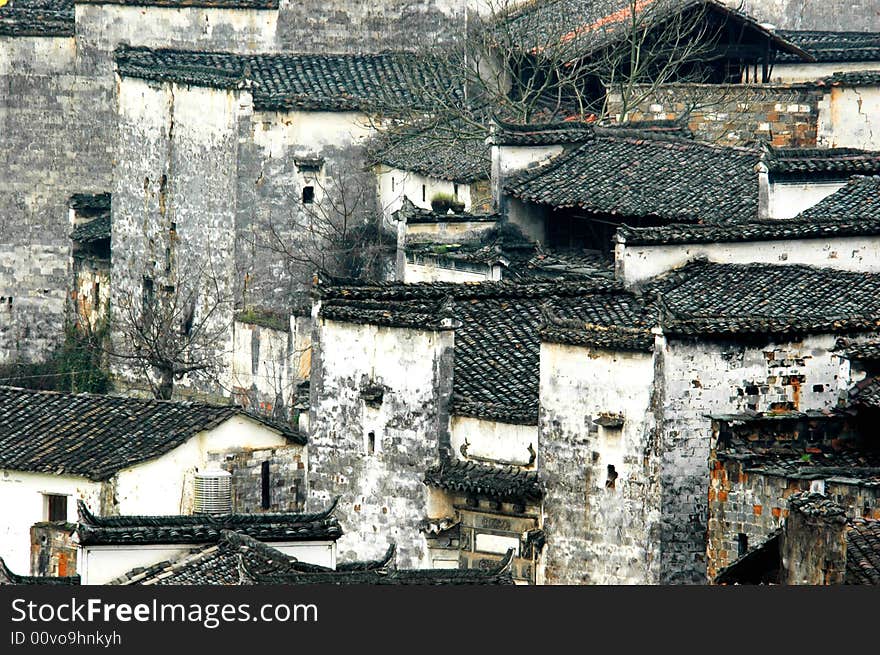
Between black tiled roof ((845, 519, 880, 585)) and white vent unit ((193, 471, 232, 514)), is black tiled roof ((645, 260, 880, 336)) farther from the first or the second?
white vent unit ((193, 471, 232, 514))

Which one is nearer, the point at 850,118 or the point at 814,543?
the point at 814,543

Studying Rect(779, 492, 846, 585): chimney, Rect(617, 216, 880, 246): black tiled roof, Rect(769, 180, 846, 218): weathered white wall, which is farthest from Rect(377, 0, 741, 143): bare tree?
Rect(779, 492, 846, 585): chimney

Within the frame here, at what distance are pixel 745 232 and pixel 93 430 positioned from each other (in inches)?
356

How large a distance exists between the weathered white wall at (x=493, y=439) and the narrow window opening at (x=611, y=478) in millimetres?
1939

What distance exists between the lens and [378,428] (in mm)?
46812

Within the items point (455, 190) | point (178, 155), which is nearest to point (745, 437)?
point (455, 190)

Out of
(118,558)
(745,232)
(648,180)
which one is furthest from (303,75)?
(118,558)

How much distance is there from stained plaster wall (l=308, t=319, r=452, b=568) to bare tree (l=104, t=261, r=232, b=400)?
44.3 feet

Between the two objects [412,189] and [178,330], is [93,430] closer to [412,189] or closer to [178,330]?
[412,189]

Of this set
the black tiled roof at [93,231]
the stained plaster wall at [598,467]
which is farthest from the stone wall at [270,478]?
the black tiled roof at [93,231]

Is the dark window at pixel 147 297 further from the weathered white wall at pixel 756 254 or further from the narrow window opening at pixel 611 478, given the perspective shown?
the narrow window opening at pixel 611 478

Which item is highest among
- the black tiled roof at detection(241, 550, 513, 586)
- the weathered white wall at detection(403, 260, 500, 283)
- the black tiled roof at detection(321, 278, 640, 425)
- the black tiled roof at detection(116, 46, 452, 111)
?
the black tiled roof at detection(116, 46, 452, 111)

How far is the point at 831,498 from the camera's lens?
3828 cm

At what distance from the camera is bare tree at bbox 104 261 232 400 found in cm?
6175
